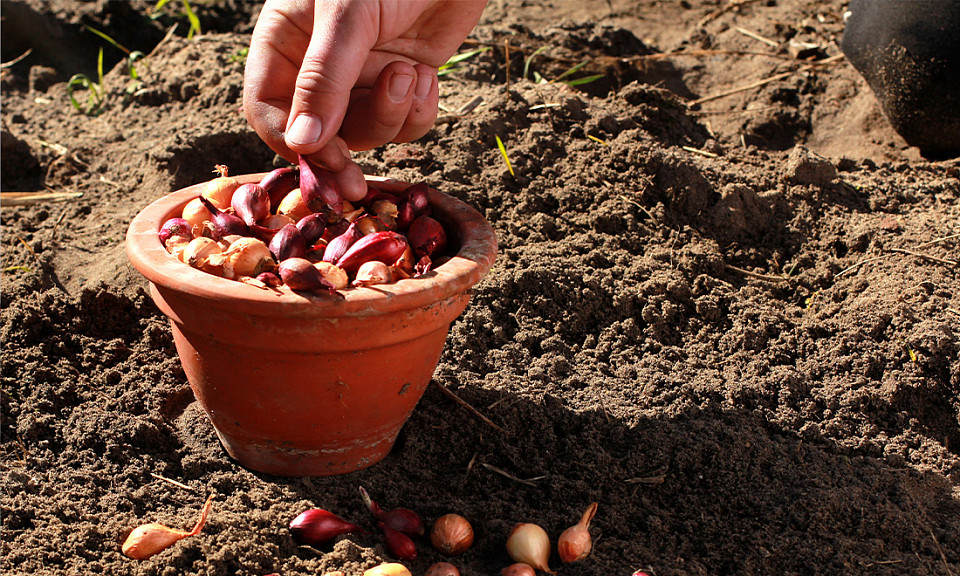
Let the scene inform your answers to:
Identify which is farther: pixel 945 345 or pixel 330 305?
pixel 945 345

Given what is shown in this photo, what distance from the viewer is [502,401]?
2379 millimetres

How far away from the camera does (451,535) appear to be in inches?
76.3

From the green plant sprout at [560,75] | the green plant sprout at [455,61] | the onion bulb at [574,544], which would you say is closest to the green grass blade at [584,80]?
the green plant sprout at [560,75]

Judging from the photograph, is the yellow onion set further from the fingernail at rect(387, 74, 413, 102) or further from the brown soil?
the fingernail at rect(387, 74, 413, 102)

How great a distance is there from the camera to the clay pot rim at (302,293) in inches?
67.9

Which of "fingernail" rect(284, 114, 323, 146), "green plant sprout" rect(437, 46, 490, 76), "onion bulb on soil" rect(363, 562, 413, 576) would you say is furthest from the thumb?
"green plant sprout" rect(437, 46, 490, 76)

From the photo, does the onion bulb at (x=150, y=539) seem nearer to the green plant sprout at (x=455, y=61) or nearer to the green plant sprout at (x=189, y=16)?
the green plant sprout at (x=455, y=61)

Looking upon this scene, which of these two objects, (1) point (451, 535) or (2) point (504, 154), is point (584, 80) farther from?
(1) point (451, 535)

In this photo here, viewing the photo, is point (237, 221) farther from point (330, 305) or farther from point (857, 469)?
point (857, 469)

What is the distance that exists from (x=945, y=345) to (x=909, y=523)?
0.69 metres

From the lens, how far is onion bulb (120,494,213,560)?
184cm

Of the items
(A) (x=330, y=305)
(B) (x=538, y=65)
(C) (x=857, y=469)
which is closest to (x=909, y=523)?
(C) (x=857, y=469)

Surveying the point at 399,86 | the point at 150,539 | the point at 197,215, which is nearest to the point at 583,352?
the point at 399,86

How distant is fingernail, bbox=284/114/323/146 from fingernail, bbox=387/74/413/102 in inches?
11.2
